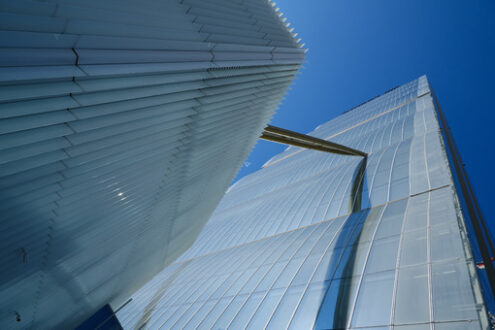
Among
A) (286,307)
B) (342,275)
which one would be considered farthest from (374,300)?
(286,307)

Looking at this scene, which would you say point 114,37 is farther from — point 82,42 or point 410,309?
point 410,309

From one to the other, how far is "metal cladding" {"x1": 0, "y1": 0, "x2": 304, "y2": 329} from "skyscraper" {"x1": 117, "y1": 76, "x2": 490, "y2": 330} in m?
4.99

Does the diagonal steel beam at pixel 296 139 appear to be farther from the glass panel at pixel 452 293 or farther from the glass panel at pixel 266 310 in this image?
the glass panel at pixel 452 293

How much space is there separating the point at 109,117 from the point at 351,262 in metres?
8.35

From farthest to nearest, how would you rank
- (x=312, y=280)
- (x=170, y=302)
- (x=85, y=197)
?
(x=170, y=302) → (x=312, y=280) → (x=85, y=197)

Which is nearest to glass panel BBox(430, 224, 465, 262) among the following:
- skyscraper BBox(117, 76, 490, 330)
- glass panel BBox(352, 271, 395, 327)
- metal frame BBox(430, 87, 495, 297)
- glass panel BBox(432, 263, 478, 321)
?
skyscraper BBox(117, 76, 490, 330)

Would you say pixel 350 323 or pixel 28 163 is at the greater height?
pixel 28 163

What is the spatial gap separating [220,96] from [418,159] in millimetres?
13346

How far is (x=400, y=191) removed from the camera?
41.8 ft

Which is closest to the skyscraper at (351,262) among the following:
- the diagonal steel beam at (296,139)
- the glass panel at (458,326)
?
the glass panel at (458,326)

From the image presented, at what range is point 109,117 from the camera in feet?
16.0

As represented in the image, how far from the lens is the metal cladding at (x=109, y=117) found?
336 centimetres

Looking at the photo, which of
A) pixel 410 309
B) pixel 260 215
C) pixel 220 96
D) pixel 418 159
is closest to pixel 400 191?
pixel 418 159

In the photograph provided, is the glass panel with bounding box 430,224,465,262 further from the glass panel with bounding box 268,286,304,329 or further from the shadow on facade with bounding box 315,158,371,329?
the glass panel with bounding box 268,286,304,329
